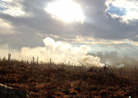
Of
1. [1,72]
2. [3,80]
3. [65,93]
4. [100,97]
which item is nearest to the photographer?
[100,97]

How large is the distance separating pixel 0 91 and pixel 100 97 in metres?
15.0

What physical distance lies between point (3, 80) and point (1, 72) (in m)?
9.29

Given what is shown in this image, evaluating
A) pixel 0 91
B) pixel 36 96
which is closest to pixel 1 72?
pixel 36 96

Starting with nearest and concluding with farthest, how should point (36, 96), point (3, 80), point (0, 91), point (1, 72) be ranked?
1. point (0, 91)
2. point (36, 96)
3. point (3, 80)
4. point (1, 72)

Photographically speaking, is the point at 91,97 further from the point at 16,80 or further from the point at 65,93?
the point at 16,80

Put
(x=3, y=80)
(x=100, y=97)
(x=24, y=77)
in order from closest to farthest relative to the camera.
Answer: (x=100, y=97), (x=3, y=80), (x=24, y=77)

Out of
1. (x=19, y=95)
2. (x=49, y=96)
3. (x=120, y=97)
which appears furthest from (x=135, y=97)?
(x=19, y=95)

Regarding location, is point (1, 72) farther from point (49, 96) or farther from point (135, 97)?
point (135, 97)

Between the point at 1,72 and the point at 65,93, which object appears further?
the point at 1,72

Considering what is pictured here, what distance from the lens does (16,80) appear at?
3191 centimetres

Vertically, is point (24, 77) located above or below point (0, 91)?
below

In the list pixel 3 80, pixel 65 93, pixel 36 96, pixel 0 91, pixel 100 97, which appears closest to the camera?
pixel 0 91

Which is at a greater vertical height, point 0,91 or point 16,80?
point 0,91

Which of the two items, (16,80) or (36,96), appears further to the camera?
(16,80)
